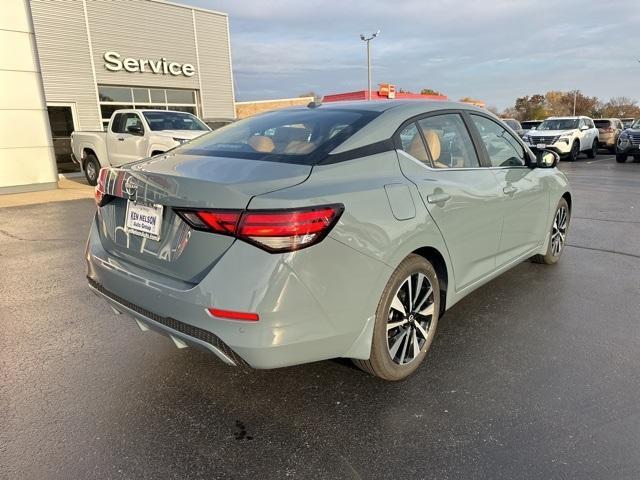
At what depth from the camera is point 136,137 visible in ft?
37.4

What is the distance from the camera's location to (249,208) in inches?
86.7

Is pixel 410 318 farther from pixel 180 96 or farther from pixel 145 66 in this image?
pixel 180 96

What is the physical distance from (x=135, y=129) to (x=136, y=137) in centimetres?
20

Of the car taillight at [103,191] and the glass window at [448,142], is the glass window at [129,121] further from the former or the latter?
the glass window at [448,142]

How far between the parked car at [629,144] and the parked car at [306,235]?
1771cm

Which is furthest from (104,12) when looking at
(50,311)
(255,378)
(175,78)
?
(255,378)

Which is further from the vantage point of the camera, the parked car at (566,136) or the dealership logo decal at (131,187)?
the parked car at (566,136)

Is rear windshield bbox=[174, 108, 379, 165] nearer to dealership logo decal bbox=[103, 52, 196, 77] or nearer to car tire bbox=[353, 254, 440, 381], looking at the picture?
car tire bbox=[353, 254, 440, 381]

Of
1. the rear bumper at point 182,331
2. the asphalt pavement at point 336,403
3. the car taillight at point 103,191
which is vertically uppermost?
the car taillight at point 103,191

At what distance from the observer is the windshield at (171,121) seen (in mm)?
11422

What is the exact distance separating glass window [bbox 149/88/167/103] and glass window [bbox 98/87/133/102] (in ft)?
2.97

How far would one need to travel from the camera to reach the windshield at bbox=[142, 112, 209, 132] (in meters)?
11.4

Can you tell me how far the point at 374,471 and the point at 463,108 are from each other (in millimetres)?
2688

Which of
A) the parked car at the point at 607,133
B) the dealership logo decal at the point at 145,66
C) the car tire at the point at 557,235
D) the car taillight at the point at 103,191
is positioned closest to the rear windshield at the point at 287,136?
the car taillight at the point at 103,191
